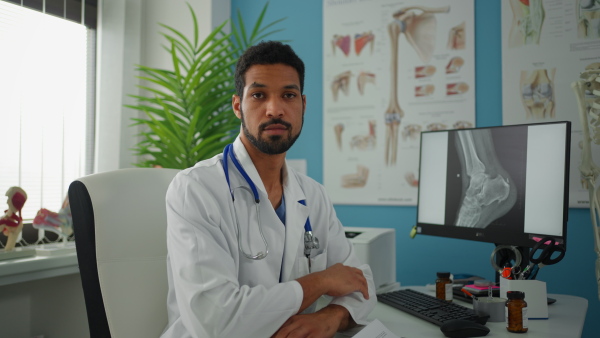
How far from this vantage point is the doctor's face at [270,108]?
1.48 m

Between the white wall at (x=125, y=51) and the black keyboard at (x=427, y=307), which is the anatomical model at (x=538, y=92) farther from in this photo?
the white wall at (x=125, y=51)

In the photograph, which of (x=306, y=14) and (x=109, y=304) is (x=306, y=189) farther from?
(x=306, y=14)

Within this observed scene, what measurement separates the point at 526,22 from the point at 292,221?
155 centimetres

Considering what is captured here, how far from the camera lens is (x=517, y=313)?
4.62ft

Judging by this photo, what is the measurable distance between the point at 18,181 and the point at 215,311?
1.69m

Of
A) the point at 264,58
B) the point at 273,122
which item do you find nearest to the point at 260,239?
the point at 273,122

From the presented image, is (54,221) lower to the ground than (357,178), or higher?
lower

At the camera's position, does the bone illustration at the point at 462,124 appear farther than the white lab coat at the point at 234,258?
Yes

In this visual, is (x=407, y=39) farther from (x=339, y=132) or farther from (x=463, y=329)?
(x=463, y=329)

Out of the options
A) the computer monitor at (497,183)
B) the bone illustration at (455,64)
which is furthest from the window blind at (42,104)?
the bone illustration at (455,64)

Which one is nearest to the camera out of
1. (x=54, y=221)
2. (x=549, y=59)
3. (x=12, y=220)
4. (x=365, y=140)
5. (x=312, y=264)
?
(x=312, y=264)

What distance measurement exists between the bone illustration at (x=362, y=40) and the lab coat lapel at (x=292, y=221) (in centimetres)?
132

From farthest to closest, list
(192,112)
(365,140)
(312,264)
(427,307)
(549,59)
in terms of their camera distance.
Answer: (365,140) → (192,112) → (549,59) → (427,307) → (312,264)

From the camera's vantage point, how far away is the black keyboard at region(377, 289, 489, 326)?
1.50m
